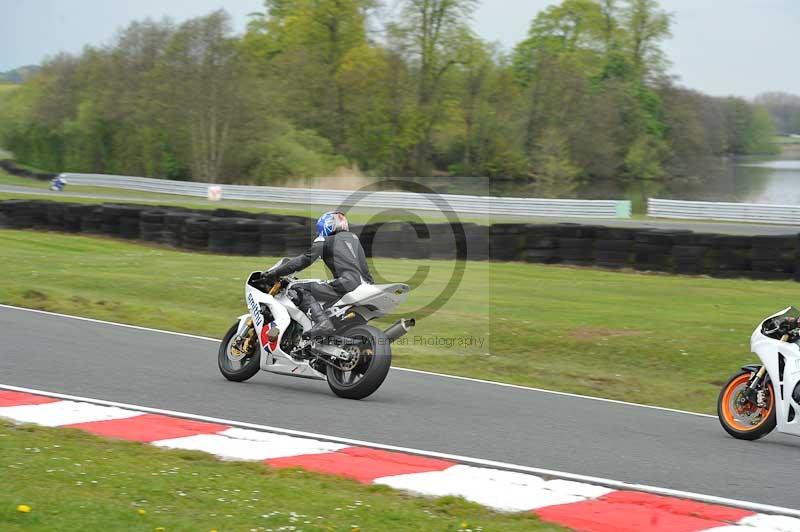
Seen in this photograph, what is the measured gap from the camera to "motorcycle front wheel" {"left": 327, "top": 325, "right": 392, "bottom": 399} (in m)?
8.38

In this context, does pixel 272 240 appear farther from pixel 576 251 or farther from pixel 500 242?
pixel 576 251

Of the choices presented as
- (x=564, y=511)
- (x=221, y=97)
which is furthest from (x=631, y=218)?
(x=564, y=511)

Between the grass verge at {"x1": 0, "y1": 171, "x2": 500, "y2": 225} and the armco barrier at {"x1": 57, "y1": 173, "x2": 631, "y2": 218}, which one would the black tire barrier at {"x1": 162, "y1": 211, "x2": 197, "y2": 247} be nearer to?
the grass verge at {"x1": 0, "y1": 171, "x2": 500, "y2": 225}

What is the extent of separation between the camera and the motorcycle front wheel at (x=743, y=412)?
7777 millimetres

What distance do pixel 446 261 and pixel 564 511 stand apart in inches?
590

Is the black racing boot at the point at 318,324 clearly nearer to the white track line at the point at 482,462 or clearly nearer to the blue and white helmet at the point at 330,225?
the blue and white helmet at the point at 330,225

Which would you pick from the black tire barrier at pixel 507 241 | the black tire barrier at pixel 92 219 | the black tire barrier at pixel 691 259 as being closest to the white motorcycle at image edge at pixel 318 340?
the black tire barrier at pixel 691 259

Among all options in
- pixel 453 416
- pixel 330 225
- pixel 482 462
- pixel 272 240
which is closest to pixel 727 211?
pixel 272 240

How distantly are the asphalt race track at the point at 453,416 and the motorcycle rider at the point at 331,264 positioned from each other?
0.74 meters

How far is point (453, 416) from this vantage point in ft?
26.8

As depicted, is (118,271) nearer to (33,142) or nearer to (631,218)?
(631,218)

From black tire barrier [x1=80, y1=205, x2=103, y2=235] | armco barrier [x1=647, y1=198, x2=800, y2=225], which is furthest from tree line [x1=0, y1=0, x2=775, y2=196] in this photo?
black tire barrier [x1=80, y1=205, x2=103, y2=235]

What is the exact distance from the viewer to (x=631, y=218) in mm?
38094

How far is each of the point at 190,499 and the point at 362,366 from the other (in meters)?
3.49
